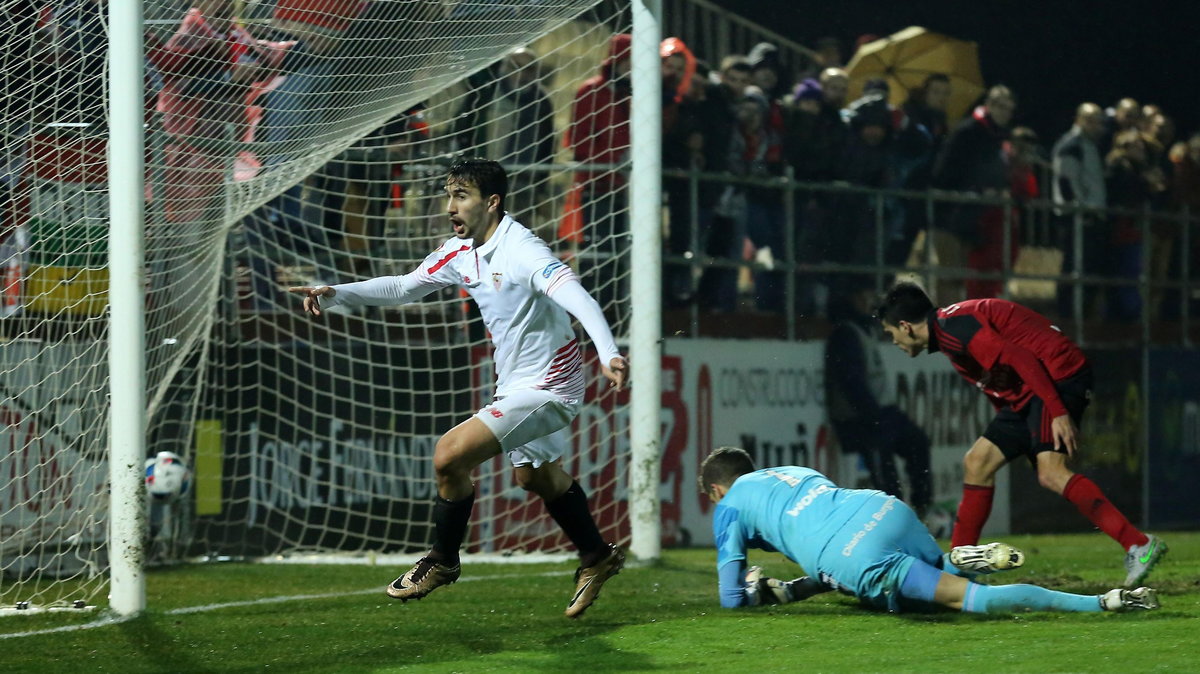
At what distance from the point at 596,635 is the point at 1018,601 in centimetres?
152

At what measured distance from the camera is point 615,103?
9898 millimetres

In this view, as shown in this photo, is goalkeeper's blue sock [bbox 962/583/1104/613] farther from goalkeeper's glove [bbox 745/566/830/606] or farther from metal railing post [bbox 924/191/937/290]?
metal railing post [bbox 924/191/937/290]

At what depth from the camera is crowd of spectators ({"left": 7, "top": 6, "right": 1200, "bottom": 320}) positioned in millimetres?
7961

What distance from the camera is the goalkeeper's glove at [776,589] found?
6469 millimetres

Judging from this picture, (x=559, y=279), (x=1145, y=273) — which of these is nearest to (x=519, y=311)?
(x=559, y=279)

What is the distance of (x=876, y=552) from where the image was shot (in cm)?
601

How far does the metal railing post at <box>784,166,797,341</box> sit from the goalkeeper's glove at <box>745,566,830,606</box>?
5.35 metres

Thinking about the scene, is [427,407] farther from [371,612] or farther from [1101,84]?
[1101,84]

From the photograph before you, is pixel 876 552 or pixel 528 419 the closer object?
pixel 876 552

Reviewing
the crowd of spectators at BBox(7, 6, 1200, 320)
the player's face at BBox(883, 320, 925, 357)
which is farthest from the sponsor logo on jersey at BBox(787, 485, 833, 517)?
the crowd of spectators at BBox(7, 6, 1200, 320)

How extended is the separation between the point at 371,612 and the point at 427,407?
129 inches

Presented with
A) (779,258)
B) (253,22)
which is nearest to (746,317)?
(779,258)

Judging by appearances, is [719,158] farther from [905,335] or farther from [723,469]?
[723,469]

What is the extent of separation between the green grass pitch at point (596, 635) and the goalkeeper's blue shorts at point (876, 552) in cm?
12
